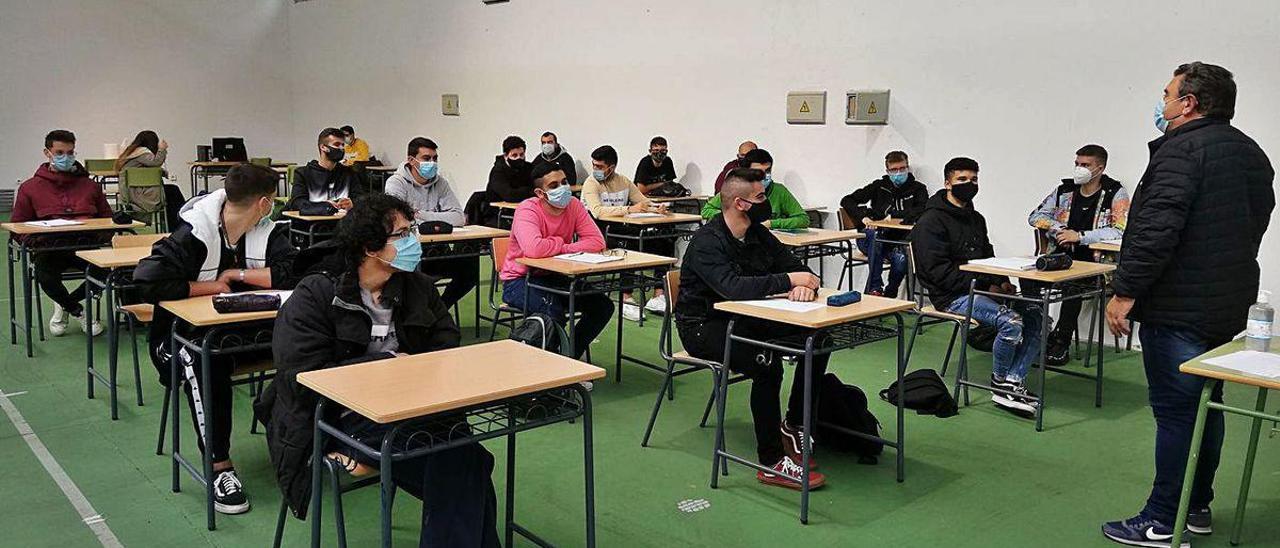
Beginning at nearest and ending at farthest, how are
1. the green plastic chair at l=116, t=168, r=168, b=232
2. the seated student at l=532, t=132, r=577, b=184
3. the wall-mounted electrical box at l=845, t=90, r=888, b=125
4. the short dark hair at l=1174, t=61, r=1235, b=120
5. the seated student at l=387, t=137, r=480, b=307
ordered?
the short dark hair at l=1174, t=61, r=1235, b=120 < the seated student at l=387, t=137, r=480, b=307 < the wall-mounted electrical box at l=845, t=90, r=888, b=125 < the green plastic chair at l=116, t=168, r=168, b=232 < the seated student at l=532, t=132, r=577, b=184

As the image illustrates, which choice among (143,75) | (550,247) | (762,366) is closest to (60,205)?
(550,247)

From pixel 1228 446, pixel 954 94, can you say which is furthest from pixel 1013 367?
pixel 954 94

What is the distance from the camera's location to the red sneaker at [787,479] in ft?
12.7

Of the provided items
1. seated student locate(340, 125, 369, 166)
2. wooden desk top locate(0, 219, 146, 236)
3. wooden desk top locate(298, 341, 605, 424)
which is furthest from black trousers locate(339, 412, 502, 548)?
seated student locate(340, 125, 369, 166)

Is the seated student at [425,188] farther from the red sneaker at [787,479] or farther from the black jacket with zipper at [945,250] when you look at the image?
the red sneaker at [787,479]

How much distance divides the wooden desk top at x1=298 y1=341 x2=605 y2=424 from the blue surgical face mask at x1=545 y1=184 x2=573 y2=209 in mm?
2527

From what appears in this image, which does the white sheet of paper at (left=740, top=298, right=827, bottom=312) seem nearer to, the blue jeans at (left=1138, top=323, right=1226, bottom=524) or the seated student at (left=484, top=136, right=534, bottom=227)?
the blue jeans at (left=1138, top=323, right=1226, bottom=524)

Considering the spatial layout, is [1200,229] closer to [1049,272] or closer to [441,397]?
[1049,272]

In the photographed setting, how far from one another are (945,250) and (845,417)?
4.66ft

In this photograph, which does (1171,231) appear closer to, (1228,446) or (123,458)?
(1228,446)

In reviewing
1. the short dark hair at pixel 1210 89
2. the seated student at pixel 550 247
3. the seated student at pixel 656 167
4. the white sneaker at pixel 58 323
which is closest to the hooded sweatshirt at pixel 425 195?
the seated student at pixel 550 247

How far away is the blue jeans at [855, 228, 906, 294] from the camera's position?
7.39 m

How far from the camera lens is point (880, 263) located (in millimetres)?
7516

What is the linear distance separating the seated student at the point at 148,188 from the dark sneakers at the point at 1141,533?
9.05 meters
